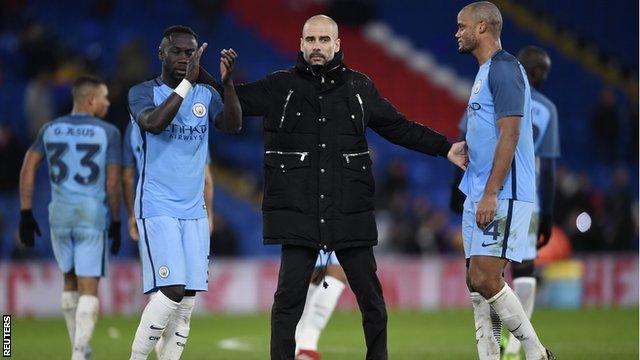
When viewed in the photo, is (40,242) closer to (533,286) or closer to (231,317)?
(231,317)

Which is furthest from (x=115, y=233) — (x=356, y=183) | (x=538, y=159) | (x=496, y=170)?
(x=496, y=170)

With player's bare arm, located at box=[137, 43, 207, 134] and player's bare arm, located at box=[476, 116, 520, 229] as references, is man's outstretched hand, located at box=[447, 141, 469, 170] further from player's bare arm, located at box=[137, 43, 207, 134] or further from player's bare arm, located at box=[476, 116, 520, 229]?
player's bare arm, located at box=[137, 43, 207, 134]

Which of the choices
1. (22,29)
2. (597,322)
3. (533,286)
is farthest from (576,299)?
(22,29)

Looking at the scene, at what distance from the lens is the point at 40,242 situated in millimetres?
21375

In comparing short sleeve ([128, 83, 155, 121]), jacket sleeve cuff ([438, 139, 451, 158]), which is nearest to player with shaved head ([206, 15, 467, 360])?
jacket sleeve cuff ([438, 139, 451, 158])

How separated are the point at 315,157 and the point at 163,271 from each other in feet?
4.20

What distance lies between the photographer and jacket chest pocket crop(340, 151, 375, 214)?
8664 mm

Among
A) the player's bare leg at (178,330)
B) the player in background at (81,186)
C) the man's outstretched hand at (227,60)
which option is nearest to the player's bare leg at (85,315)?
the player in background at (81,186)

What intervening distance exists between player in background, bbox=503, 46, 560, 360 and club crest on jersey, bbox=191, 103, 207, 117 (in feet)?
10.4

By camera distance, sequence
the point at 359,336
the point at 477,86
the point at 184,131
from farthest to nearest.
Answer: the point at 359,336
the point at 184,131
the point at 477,86

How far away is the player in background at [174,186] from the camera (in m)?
8.66

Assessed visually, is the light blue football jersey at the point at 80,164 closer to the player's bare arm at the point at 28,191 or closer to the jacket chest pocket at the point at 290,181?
the player's bare arm at the point at 28,191

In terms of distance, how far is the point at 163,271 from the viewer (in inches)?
341

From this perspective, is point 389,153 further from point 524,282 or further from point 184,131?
point 184,131
